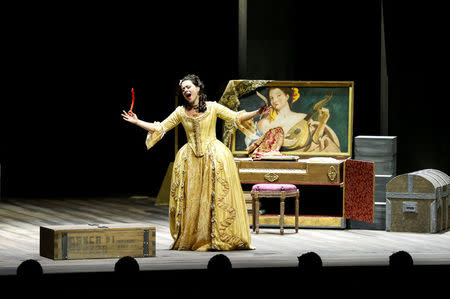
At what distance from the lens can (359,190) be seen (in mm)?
9711

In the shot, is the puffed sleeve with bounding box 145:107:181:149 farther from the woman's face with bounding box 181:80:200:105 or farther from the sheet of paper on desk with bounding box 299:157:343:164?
the sheet of paper on desk with bounding box 299:157:343:164

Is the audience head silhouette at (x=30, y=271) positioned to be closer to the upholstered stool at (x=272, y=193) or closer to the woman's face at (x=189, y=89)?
the woman's face at (x=189, y=89)

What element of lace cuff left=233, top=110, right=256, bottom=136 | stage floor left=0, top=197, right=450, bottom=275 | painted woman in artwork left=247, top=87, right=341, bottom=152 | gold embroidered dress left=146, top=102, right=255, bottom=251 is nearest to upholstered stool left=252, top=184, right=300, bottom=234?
stage floor left=0, top=197, right=450, bottom=275

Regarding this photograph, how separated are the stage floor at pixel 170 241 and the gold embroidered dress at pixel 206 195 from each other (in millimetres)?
163

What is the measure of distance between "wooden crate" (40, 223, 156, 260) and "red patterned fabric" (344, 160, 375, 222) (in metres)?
2.56

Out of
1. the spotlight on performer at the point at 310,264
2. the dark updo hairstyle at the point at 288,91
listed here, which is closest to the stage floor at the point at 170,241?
the spotlight on performer at the point at 310,264

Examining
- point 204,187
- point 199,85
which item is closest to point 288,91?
point 199,85

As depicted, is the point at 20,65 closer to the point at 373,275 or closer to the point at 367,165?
the point at 367,165

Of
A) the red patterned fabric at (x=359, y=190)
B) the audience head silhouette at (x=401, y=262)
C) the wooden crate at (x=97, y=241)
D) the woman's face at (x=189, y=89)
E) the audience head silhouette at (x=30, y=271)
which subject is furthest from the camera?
the red patterned fabric at (x=359, y=190)

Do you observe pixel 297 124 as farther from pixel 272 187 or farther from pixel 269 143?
pixel 272 187

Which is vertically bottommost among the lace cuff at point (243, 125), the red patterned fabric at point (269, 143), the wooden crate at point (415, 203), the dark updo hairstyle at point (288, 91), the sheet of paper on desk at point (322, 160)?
the wooden crate at point (415, 203)

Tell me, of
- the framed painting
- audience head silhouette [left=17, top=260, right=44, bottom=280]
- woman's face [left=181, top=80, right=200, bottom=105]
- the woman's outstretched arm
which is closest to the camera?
audience head silhouette [left=17, top=260, right=44, bottom=280]

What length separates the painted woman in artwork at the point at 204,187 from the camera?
8.17m

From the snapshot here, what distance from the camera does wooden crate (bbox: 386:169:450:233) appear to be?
9531 mm
